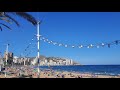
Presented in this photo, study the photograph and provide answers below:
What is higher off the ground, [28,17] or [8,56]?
[8,56]

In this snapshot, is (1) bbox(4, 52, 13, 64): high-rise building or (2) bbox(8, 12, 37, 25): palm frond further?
(1) bbox(4, 52, 13, 64): high-rise building

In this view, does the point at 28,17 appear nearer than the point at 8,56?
Yes

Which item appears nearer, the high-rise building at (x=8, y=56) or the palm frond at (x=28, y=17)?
the palm frond at (x=28, y=17)
